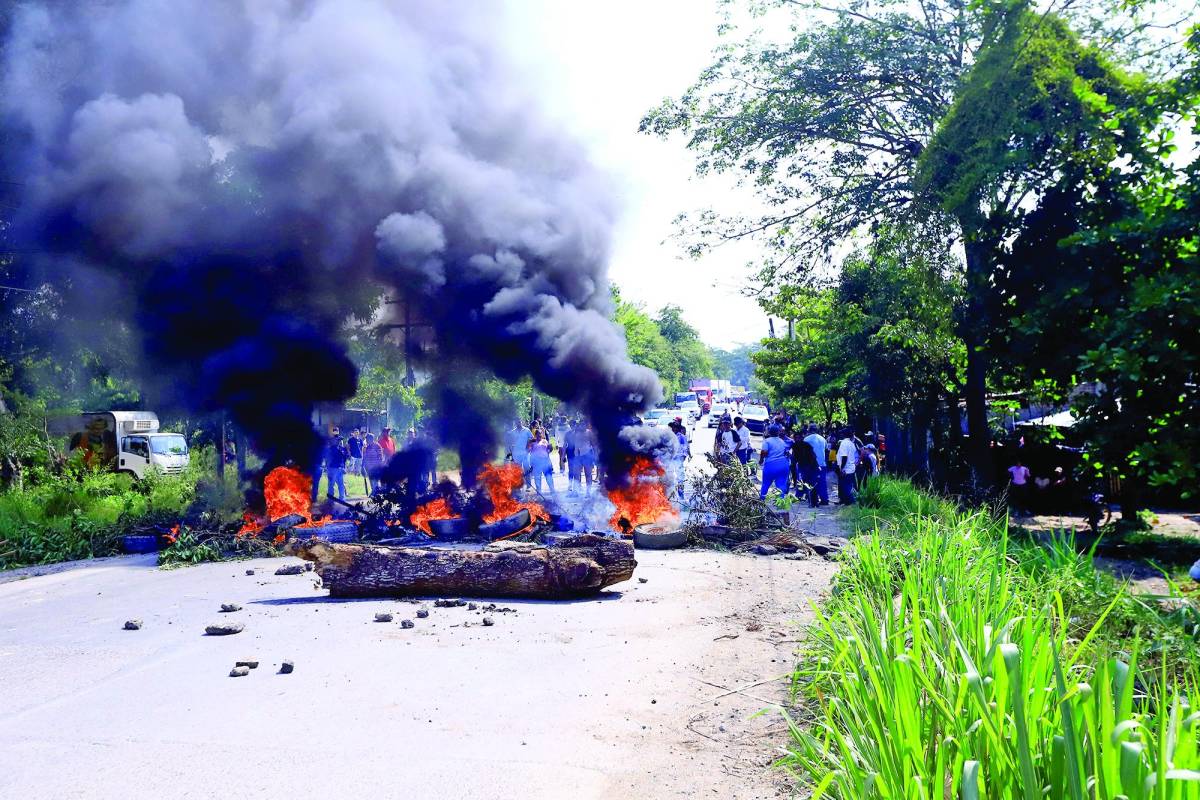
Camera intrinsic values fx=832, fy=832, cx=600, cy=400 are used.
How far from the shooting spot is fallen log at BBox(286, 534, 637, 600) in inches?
317

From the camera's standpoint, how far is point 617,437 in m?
12.0

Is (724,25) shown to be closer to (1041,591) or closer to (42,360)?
(1041,591)

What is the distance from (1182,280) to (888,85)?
6641 mm

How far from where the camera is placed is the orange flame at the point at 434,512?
42.5 ft

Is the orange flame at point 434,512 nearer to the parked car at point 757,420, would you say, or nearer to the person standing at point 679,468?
the person standing at point 679,468

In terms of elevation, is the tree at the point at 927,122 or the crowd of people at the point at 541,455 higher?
the tree at the point at 927,122

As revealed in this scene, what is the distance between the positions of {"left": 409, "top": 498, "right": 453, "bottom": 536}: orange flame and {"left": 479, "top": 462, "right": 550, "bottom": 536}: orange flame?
62cm

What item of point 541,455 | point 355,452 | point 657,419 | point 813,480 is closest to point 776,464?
point 813,480

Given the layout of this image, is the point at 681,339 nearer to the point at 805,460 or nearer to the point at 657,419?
the point at 657,419

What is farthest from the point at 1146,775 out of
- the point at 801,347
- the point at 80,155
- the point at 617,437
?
the point at 801,347

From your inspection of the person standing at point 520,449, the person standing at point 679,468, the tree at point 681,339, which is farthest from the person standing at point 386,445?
the tree at point 681,339

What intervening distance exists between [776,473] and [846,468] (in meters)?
1.34

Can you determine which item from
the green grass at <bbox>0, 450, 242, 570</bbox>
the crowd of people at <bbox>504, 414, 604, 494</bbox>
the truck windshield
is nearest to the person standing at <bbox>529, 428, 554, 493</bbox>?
the crowd of people at <bbox>504, 414, 604, 494</bbox>

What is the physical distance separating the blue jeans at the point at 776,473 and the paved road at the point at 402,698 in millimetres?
5733
